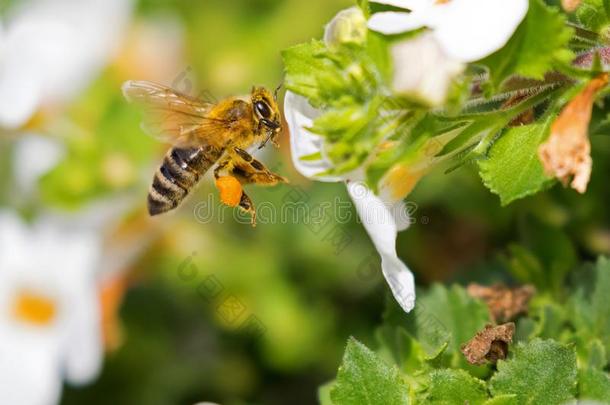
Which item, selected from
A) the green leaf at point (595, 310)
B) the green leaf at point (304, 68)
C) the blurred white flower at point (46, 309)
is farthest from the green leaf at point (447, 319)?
the blurred white flower at point (46, 309)

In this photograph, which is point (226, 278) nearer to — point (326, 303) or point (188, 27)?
point (326, 303)

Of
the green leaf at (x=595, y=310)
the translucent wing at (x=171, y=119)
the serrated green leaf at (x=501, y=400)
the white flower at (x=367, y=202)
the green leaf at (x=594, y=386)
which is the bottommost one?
the green leaf at (x=595, y=310)

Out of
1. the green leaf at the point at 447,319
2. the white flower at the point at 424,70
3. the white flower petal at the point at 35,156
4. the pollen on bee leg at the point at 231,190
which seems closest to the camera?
the white flower at the point at 424,70

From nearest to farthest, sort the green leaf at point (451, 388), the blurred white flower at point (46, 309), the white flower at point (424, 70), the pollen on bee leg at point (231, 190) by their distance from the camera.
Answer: the white flower at point (424, 70)
the green leaf at point (451, 388)
the pollen on bee leg at point (231, 190)
the blurred white flower at point (46, 309)

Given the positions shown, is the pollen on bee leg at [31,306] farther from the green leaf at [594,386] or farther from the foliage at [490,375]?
the green leaf at [594,386]

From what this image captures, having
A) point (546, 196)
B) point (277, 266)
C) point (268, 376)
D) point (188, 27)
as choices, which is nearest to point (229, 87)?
point (188, 27)

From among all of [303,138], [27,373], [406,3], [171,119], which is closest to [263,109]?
[171,119]

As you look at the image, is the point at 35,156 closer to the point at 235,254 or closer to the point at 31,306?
the point at 31,306

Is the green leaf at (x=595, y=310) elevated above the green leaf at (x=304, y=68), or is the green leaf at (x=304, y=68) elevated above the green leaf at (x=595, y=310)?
the green leaf at (x=304, y=68)
